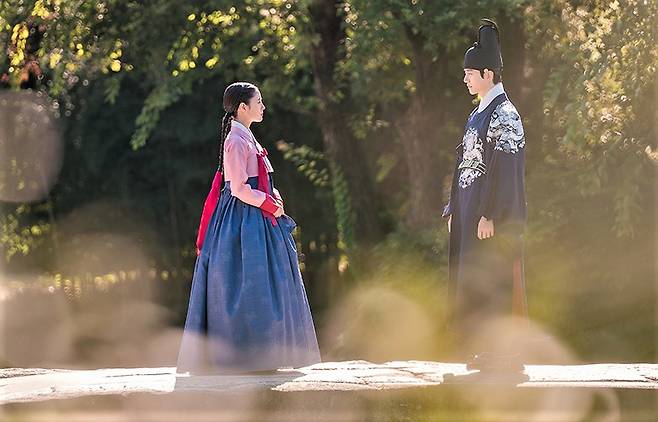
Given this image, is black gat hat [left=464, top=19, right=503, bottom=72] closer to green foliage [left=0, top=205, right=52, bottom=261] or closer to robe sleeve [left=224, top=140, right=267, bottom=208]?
robe sleeve [left=224, top=140, right=267, bottom=208]

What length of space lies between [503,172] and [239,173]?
1526 mm

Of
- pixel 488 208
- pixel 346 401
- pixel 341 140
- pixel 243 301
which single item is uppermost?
pixel 341 140

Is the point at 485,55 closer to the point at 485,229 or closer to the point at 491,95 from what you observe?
the point at 491,95

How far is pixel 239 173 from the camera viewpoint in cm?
756

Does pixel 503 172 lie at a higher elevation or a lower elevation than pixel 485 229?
higher

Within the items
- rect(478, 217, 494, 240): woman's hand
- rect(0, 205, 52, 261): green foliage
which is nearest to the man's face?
rect(478, 217, 494, 240): woman's hand

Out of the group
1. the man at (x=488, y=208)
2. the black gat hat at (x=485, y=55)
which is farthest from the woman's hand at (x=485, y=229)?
the black gat hat at (x=485, y=55)

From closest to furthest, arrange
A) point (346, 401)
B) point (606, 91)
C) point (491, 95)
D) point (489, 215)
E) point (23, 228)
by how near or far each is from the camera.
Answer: point (346, 401) → point (489, 215) → point (491, 95) → point (606, 91) → point (23, 228)

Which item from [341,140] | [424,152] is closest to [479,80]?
[424,152]

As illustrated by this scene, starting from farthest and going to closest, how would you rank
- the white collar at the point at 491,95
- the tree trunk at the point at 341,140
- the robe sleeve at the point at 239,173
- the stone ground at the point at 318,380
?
the tree trunk at the point at 341,140 < the robe sleeve at the point at 239,173 < the white collar at the point at 491,95 < the stone ground at the point at 318,380

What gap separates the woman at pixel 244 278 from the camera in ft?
25.0

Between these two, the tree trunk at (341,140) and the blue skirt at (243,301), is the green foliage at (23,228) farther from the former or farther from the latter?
the blue skirt at (243,301)

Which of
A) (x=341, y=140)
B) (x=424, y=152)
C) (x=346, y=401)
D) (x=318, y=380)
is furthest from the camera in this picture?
(x=341, y=140)

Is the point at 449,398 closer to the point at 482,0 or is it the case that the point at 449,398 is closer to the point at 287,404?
the point at 287,404
